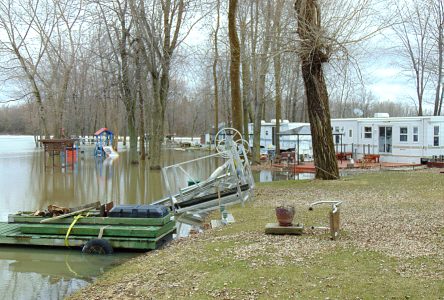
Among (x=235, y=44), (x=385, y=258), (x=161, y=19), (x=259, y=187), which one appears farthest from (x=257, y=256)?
(x=161, y=19)

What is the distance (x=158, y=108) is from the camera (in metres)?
28.5

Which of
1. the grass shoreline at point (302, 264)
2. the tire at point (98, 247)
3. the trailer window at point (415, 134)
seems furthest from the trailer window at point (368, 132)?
the tire at point (98, 247)

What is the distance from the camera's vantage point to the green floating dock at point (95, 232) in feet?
30.6

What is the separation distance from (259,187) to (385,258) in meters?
10.1

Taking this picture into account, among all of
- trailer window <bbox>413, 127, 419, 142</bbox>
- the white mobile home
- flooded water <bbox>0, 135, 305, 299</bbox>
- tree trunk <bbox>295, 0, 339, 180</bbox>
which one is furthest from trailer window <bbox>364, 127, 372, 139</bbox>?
tree trunk <bbox>295, 0, 339, 180</bbox>

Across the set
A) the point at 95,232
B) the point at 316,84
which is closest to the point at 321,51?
the point at 316,84

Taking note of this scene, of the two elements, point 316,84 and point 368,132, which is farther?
point 368,132

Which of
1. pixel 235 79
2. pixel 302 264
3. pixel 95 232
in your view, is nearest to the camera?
pixel 302 264

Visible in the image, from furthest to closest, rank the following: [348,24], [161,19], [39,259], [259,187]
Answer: [161,19] → [259,187] → [348,24] → [39,259]

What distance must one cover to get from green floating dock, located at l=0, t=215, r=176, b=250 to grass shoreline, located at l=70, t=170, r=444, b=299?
626mm

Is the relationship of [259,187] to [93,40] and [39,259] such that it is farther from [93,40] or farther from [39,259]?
[93,40]

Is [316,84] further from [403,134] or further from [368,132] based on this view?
[368,132]

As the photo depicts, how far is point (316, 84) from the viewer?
16.1 metres

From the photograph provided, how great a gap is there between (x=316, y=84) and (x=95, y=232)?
925cm
